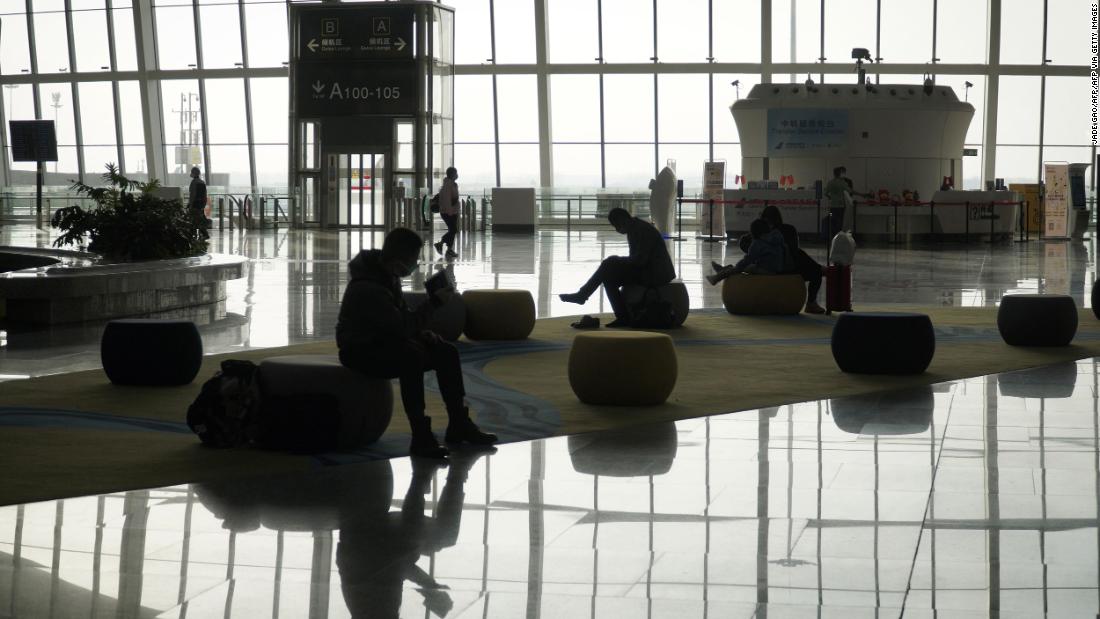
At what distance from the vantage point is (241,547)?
185 inches

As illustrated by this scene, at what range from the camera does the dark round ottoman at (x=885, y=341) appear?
9305mm

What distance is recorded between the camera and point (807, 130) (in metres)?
30.3

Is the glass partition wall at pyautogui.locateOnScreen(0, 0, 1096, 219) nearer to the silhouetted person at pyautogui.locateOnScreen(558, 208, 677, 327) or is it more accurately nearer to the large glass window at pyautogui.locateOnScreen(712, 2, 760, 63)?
the large glass window at pyautogui.locateOnScreen(712, 2, 760, 63)

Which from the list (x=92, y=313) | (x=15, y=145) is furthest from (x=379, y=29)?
(x=92, y=313)

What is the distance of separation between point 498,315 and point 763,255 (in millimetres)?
3702

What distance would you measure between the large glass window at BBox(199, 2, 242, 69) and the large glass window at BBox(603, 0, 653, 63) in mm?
10899

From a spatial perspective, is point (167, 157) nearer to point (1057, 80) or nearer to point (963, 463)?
point (1057, 80)

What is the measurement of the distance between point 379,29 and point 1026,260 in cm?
1654

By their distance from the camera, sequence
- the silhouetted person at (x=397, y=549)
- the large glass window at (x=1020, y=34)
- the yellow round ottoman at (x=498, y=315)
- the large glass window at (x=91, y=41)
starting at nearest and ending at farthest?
1. the silhouetted person at (x=397, y=549)
2. the yellow round ottoman at (x=498, y=315)
3. the large glass window at (x=1020, y=34)
4. the large glass window at (x=91, y=41)

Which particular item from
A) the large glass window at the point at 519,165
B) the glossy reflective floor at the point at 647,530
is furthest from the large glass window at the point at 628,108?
the glossy reflective floor at the point at 647,530

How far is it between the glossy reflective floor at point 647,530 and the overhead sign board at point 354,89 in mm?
25119

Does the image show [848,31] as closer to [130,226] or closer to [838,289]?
[838,289]

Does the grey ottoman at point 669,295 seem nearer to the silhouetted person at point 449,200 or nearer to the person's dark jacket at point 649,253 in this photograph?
the person's dark jacket at point 649,253

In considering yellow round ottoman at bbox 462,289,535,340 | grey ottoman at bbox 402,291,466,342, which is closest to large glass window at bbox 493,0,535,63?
yellow round ottoman at bbox 462,289,535,340
